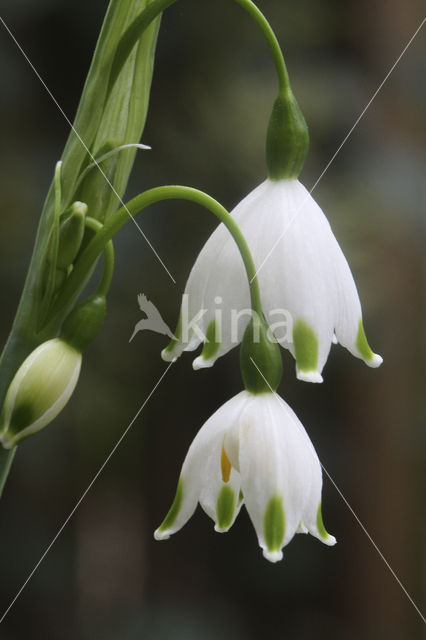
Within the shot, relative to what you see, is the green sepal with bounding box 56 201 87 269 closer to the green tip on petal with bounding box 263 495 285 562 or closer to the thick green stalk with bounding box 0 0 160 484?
the thick green stalk with bounding box 0 0 160 484

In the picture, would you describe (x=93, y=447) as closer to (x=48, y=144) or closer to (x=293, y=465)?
(x=48, y=144)

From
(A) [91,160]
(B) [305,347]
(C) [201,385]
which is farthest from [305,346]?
(C) [201,385]

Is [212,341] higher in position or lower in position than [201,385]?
higher

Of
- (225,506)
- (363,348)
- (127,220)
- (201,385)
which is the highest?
(127,220)

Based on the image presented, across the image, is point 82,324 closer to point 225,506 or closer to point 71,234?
point 71,234

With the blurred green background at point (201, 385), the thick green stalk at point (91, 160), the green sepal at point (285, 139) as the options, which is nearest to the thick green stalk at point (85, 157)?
the thick green stalk at point (91, 160)

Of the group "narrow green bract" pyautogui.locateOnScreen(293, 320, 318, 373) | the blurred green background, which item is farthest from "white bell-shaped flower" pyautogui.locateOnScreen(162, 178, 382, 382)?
the blurred green background

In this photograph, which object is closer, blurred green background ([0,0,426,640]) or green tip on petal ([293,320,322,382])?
green tip on petal ([293,320,322,382])

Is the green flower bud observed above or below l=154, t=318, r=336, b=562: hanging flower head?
above
